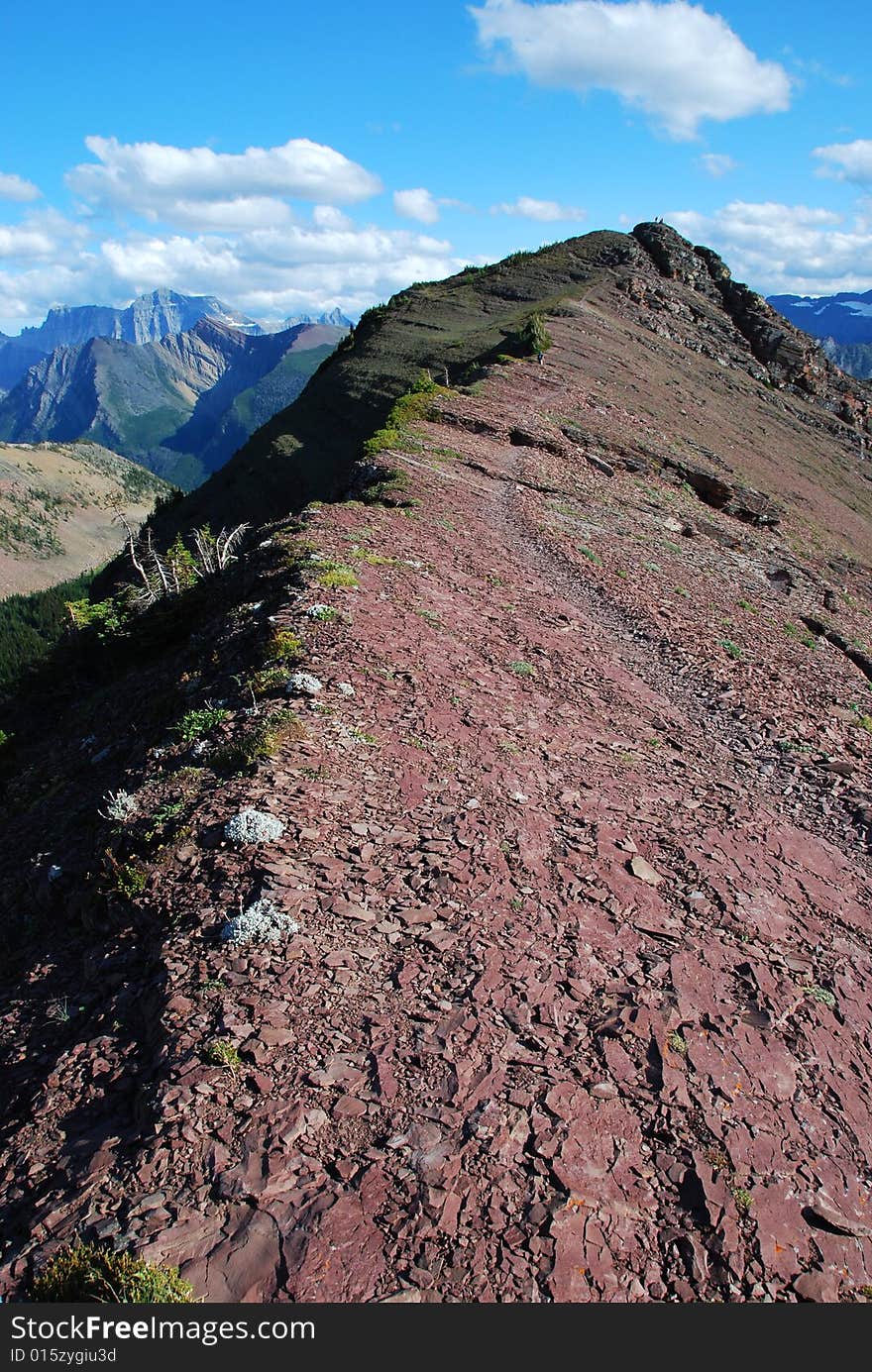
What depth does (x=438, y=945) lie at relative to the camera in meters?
6.39

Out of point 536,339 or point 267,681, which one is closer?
point 267,681

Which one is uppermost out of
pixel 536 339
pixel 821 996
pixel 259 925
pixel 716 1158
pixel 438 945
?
pixel 536 339

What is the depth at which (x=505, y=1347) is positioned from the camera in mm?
3844

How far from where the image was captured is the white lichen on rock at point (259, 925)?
5.98 meters

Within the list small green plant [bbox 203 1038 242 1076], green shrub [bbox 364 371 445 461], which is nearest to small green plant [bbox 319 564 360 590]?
small green plant [bbox 203 1038 242 1076]

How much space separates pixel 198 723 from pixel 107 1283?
243 inches

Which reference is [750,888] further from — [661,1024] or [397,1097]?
[397,1097]

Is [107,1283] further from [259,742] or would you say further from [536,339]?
[536,339]

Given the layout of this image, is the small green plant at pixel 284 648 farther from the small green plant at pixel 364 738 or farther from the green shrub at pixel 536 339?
the green shrub at pixel 536 339

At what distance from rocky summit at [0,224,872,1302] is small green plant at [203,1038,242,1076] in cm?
2

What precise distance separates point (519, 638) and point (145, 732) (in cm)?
645

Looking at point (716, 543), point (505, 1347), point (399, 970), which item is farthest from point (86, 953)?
point (716, 543)

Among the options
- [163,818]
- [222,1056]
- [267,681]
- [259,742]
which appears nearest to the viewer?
[222,1056]

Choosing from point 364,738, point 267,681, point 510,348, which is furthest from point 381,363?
point 364,738
